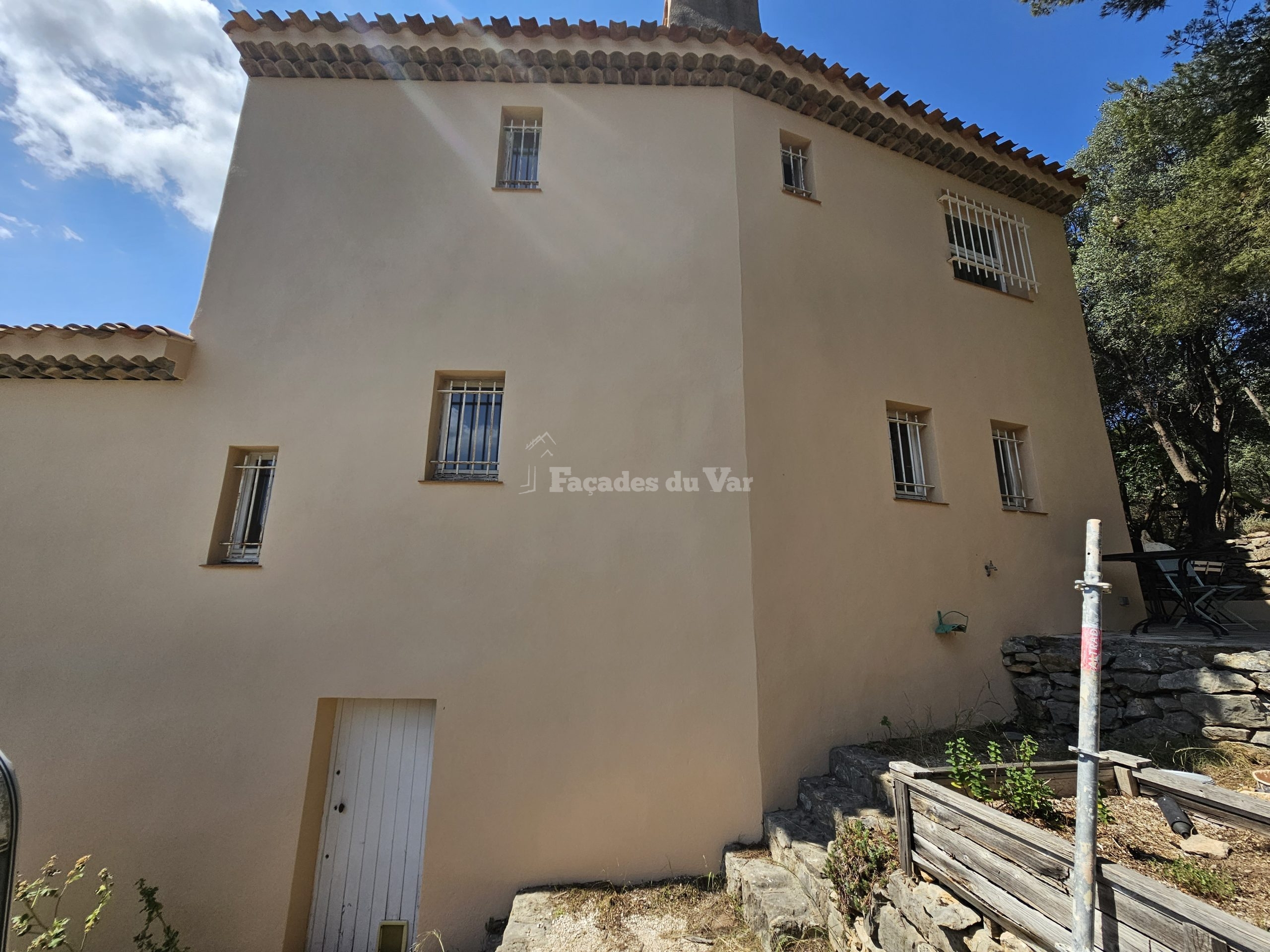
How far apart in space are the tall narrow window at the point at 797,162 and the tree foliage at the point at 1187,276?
15.0 ft

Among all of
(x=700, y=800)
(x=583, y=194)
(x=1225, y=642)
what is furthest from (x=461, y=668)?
(x=1225, y=642)

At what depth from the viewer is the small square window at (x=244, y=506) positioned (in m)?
5.04

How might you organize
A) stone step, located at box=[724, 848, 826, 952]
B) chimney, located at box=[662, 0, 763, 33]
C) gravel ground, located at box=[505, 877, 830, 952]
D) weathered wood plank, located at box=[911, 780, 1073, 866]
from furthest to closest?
chimney, located at box=[662, 0, 763, 33]
gravel ground, located at box=[505, 877, 830, 952]
stone step, located at box=[724, 848, 826, 952]
weathered wood plank, located at box=[911, 780, 1073, 866]

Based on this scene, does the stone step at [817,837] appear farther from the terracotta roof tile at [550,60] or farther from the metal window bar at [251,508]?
the terracotta roof tile at [550,60]

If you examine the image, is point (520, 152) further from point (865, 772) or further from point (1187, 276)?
point (1187, 276)

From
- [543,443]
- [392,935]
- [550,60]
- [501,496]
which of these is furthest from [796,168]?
[392,935]

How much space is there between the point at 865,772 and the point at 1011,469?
423 cm

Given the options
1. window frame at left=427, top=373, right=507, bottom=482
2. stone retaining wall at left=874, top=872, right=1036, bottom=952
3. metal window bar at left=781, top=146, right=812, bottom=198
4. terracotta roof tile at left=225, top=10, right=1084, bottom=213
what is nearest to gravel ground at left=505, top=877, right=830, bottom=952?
stone retaining wall at left=874, top=872, right=1036, bottom=952

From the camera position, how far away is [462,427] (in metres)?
5.29

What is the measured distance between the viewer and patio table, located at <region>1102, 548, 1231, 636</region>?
5.41 meters

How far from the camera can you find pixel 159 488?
5.02m

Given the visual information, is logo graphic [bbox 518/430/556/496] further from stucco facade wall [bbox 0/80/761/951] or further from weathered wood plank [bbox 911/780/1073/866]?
weathered wood plank [bbox 911/780/1073/866]

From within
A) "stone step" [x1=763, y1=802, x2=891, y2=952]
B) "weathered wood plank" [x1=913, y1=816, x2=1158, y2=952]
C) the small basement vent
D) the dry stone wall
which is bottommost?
the small basement vent

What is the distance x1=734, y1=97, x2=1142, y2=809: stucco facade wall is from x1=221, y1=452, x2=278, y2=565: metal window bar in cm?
447
